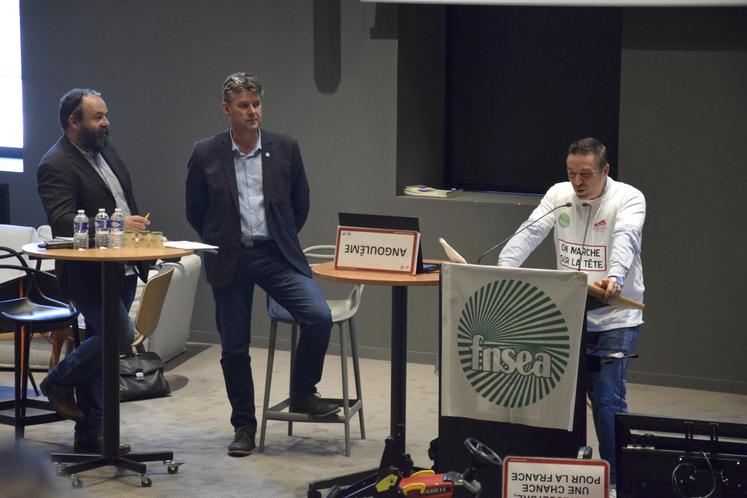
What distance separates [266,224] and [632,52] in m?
2.45

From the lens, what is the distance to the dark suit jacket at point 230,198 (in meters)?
4.95

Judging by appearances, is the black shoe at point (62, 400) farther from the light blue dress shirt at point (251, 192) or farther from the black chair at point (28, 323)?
the light blue dress shirt at point (251, 192)

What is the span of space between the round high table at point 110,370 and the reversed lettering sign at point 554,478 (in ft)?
5.64

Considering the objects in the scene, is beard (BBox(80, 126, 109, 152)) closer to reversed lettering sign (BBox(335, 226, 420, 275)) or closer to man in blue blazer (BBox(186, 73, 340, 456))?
man in blue blazer (BBox(186, 73, 340, 456))

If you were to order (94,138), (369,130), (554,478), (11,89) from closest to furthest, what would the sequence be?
(554,478) → (94,138) → (369,130) → (11,89)

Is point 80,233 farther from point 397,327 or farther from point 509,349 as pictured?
point 509,349

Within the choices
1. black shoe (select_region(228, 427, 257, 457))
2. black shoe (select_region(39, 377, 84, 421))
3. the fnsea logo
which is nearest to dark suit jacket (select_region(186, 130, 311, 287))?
black shoe (select_region(228, 427, 257, 457))

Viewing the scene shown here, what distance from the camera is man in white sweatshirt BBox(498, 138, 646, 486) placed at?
4219 millimetres

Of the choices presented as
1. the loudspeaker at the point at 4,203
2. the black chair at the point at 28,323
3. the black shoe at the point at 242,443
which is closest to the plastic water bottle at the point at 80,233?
the black chair at the point at 28,323

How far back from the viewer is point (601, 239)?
14.3 ft

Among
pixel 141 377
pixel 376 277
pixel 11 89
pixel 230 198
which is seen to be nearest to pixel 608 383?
pixel 376 277

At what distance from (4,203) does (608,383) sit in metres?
4.90

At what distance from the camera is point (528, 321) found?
3.78m

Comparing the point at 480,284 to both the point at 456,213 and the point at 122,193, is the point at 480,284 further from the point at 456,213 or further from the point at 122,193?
the point at 456,213
